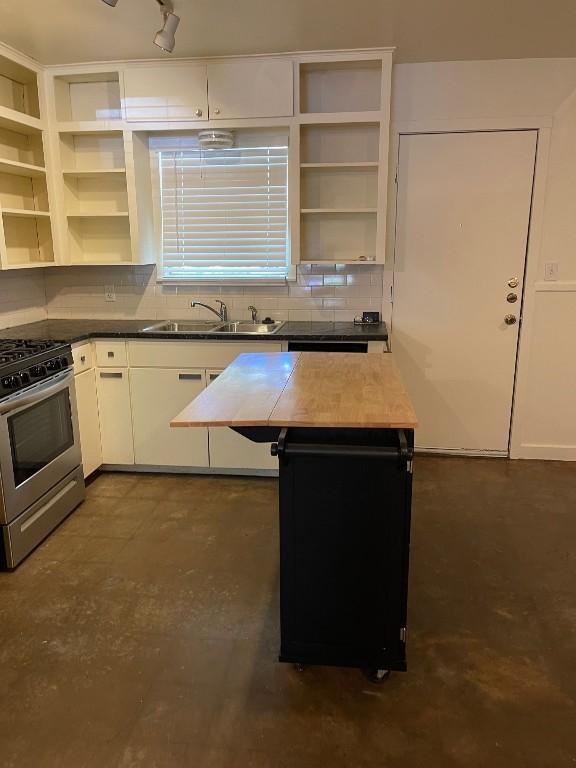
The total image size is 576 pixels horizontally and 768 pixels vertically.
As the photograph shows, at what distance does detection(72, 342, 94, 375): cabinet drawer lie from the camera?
10.6ft

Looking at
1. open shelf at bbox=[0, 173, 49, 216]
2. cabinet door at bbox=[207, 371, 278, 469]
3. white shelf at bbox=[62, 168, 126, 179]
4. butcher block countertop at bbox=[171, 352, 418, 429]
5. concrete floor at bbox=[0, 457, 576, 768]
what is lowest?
concrete floor at bbox=[0, 457, 576, 768]

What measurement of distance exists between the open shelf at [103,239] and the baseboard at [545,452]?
3.09 metres

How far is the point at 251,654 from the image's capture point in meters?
2.04

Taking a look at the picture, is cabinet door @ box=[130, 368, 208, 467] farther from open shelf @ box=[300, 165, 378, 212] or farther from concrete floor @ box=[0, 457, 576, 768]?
open shelf @ box=[300, 165, 378, 212]

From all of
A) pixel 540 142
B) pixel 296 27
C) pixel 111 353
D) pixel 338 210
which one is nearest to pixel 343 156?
pixel 338 210

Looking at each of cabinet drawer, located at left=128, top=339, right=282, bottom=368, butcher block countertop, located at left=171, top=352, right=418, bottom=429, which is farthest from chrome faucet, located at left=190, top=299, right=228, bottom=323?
butcher block countertop, located at left=171, top=352, right=418, bottom=429

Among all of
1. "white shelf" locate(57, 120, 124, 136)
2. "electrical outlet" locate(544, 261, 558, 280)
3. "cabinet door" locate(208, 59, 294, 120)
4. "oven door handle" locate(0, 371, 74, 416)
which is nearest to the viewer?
"oven door handle" locate(0, 371, 74, 416)

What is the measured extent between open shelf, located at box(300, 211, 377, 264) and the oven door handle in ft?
5.59

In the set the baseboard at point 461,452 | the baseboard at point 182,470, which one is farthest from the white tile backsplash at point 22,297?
the baseboard at point 461,452

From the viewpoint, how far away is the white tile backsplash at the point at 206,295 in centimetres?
379

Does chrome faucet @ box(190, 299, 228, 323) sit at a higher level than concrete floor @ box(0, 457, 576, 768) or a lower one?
higher

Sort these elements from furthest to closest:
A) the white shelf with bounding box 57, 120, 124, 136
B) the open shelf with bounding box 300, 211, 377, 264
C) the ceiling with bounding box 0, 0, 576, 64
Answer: the open shelf with bounding box 300, 211, 377, 264, the white shelf with bounding box 57, 120, 124, 136, the ceiling with bounding box 0, 0, 576, 64

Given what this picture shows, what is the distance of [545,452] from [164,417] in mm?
2653

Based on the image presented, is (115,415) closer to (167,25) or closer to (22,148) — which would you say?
(22,148)
